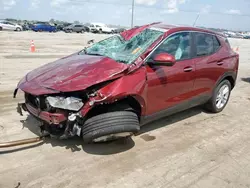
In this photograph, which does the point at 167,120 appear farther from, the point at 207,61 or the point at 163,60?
the point at 163,60

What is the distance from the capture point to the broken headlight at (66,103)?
325cm

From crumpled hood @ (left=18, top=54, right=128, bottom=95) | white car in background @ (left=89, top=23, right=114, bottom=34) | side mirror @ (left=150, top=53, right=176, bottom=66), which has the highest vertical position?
side mirror @ (left=150, top=53, right=176, bottom=66)

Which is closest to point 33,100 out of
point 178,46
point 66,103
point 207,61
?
point 66,103

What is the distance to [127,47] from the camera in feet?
13.6

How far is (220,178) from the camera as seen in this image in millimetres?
3230

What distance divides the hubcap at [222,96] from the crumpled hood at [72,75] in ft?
9.07

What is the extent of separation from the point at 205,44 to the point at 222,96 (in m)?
1.33

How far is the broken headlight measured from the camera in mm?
3254

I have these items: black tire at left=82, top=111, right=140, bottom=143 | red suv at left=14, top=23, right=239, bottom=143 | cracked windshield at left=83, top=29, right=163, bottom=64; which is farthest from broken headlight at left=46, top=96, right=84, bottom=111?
cracked windshield at left=83, top=29, right=163, bottom=64

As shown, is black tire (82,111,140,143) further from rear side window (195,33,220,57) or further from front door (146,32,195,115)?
rear side window (195,33,220,57)

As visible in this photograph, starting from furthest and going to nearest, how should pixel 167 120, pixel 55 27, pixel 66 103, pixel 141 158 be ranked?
pixel 55 27 < pixel 167 120 < pixel 141 158 < pixel 66 103

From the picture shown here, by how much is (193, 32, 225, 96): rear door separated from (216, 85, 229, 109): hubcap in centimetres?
44

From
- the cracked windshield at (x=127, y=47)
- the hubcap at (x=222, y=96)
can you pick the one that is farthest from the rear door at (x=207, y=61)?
the cracked windshield at (x=127, y=47)

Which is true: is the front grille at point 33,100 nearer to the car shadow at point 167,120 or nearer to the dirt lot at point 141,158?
the dirt lot at point 141,158
